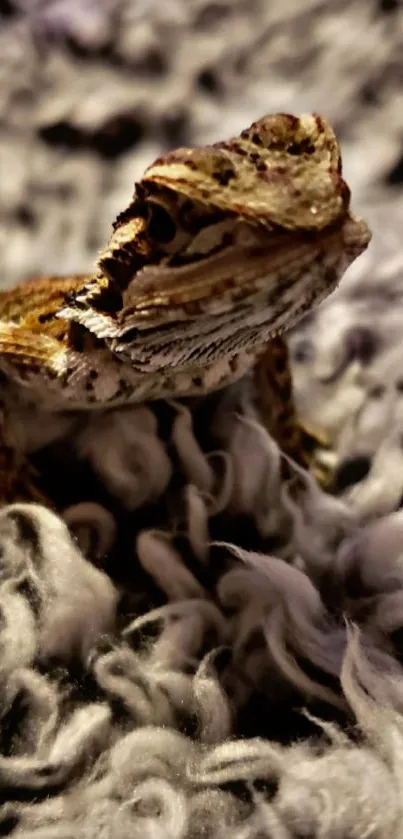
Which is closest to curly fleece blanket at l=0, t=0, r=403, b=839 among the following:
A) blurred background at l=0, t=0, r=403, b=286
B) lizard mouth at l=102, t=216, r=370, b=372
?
blurred background at l=0, t=0, r=403, b=286

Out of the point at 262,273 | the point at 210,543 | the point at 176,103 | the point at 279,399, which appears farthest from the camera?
the point at 176,103

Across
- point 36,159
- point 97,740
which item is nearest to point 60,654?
point 97,740

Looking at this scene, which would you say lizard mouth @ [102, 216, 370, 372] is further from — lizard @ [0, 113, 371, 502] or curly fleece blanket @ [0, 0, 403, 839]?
curly fleece blanket @ [0, 0, 403, 839]

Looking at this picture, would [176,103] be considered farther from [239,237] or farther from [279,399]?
[239,237]

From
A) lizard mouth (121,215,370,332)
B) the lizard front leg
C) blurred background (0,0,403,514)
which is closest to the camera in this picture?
lizard mouth (121,215,370,332)

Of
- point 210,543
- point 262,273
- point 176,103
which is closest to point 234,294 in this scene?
point 262,273

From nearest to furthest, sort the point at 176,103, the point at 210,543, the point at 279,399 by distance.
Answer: the point at 210,543, the point at 279,399, the point at 176,103

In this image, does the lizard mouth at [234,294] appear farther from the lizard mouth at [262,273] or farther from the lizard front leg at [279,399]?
the lizard front leg at [279,399]

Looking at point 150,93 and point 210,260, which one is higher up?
point 150,93

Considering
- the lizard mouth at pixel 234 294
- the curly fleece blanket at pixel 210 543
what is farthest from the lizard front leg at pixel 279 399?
the lizard mouth at pixel 234 294
